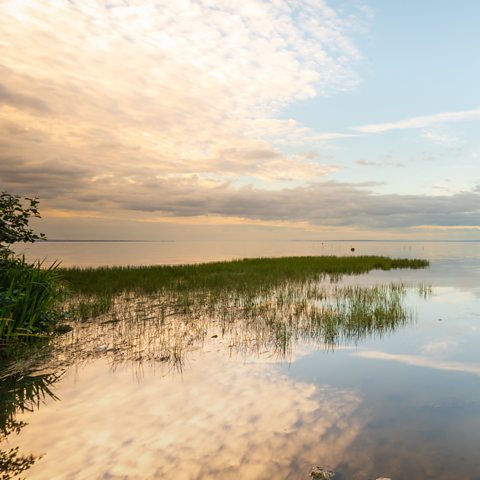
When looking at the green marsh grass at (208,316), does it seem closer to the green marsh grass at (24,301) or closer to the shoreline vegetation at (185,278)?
the shoreline vegetation at (185,278)

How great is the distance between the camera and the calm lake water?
18.5 ft

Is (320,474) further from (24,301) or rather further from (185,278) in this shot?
(185,278)

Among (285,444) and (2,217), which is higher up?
(2,217)

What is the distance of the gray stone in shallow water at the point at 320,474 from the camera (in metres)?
5.23

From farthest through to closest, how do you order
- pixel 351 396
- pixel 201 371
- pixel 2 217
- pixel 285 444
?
pixel 2 217, pixel 201 371, pixel 351 396, pixel 285 444

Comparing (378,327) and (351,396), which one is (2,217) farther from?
(378,327)

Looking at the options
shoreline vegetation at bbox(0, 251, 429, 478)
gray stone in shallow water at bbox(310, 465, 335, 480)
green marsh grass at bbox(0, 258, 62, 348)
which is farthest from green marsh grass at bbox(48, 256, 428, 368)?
gray stone in shallow water at bbox(310, 465, 335, 480)

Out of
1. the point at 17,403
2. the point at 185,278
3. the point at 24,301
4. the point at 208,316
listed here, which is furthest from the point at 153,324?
the point at 185,278

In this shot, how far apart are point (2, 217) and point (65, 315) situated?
4.14m

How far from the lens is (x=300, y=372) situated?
9.56m

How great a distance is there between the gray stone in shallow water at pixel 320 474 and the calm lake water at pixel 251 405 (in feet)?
0.34

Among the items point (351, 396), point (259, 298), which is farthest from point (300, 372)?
point (259, 298)

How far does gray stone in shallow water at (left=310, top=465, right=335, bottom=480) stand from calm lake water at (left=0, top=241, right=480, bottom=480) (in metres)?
0.10

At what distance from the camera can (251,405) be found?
25.0ft
